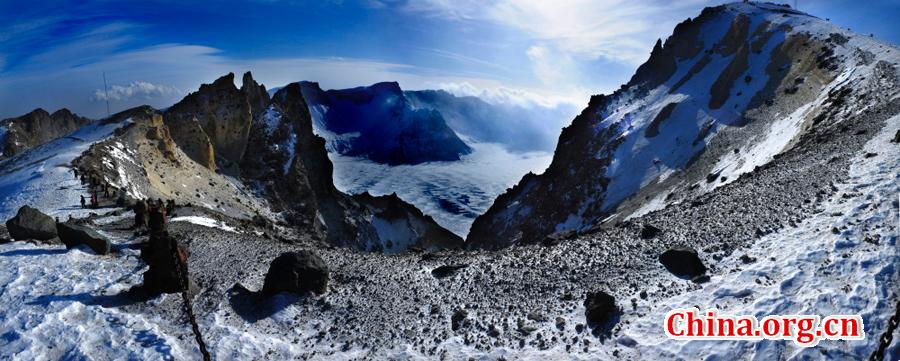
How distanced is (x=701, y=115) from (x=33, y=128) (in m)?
138

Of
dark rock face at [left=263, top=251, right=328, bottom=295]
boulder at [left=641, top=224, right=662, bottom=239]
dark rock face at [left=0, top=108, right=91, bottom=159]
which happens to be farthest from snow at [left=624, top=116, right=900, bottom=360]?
dark rock face at [left=0, top=108, right=91, bottom=159]

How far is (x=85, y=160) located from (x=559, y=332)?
139ft

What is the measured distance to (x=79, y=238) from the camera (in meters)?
21.8

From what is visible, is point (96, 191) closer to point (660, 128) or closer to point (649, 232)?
point (649, 232)

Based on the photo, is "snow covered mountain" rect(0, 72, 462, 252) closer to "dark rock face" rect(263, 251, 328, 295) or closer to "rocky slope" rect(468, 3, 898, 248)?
"rocky slope" rect(468, 3, 898, 248)

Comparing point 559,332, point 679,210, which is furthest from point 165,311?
point 679,210

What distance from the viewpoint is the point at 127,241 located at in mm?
23891

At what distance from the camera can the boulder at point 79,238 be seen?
21.7 meters

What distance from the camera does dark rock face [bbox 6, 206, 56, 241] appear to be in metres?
22.6

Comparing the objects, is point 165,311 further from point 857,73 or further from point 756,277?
point 857,73

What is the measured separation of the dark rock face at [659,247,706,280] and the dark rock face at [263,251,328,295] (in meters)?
11.9

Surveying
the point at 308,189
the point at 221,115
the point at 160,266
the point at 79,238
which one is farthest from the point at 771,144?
the point at 221,115

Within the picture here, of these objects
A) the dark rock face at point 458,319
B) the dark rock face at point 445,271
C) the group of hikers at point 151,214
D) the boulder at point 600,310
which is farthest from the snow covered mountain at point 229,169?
the boulder at point 600,310

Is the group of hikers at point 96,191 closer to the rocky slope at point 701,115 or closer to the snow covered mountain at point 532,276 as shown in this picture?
the snow covered mountain at point 532,276
